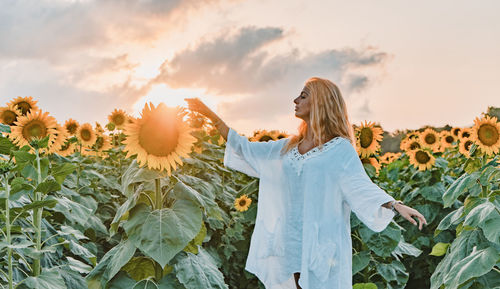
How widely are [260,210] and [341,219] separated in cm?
66

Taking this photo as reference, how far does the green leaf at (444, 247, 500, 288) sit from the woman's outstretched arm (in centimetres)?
195

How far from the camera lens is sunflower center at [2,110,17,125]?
14.5 feet

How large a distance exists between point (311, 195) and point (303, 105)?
70cm

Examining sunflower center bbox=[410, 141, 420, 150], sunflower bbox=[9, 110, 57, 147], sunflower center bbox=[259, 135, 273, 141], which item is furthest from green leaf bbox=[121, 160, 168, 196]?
sunflower center bbox=[410, 141, 420, 150]

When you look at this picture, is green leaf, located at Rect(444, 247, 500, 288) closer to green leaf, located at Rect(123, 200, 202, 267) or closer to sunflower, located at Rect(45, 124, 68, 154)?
green leaf, located at Rect(123, 200, 202, 267)

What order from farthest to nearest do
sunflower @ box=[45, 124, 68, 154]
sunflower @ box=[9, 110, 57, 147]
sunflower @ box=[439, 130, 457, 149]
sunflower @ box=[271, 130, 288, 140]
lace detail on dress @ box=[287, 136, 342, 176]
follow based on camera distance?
sunflower @ box=[439, 130, 457, 149], sunflower @ box=[271, 130, 288, 140], sunflower @ box=[45, 124, 68, 154], sunflower @ box=[9, 110, 57, 147], lace detail on dress @ box=[287, 136, 342, 176]

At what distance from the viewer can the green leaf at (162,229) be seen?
281 cm

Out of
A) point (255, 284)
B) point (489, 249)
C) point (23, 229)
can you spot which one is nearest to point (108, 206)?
point (255, 284)

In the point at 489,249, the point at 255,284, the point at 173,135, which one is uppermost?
the point at 173,135

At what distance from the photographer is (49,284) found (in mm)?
2811

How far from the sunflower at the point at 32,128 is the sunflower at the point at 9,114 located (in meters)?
0.40

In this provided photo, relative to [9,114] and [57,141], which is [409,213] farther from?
[9,114]

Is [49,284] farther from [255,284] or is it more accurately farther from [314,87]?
[255,284]

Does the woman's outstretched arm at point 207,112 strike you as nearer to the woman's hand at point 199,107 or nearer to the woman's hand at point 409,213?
the woman's hand at point 199,107
